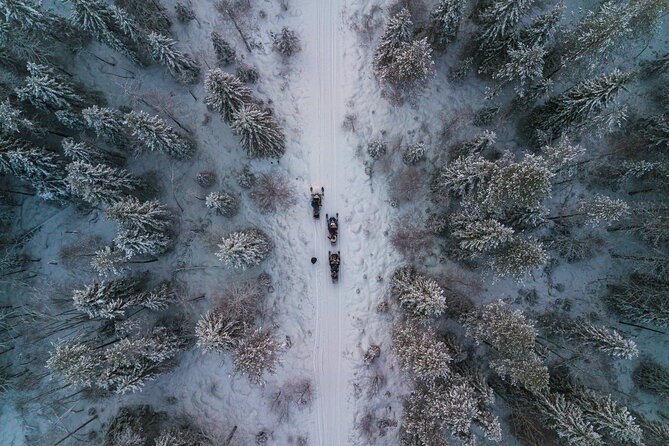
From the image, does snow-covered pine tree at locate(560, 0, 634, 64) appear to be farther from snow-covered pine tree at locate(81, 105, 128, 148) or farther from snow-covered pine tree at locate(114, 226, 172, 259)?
snow-covered pine tree at locate(81, 105, 128, 148)

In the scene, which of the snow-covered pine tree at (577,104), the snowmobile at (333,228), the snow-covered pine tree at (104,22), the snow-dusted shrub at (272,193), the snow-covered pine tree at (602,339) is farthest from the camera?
the snow-dusted shrub at (272,193)

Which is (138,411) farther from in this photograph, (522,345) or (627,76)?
(627,76)

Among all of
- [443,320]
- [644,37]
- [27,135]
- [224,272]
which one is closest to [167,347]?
[224,272]

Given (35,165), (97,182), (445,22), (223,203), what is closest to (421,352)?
(223,203)

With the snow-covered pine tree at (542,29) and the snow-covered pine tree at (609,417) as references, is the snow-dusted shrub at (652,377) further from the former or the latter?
the snow-covered pine tree at (542,29)

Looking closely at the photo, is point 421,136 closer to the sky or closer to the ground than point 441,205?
closer to the sky

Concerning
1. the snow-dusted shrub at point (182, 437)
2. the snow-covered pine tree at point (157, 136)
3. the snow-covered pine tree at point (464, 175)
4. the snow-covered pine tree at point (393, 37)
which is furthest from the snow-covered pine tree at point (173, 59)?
the snow-dusted shrub at point (182, 437)
